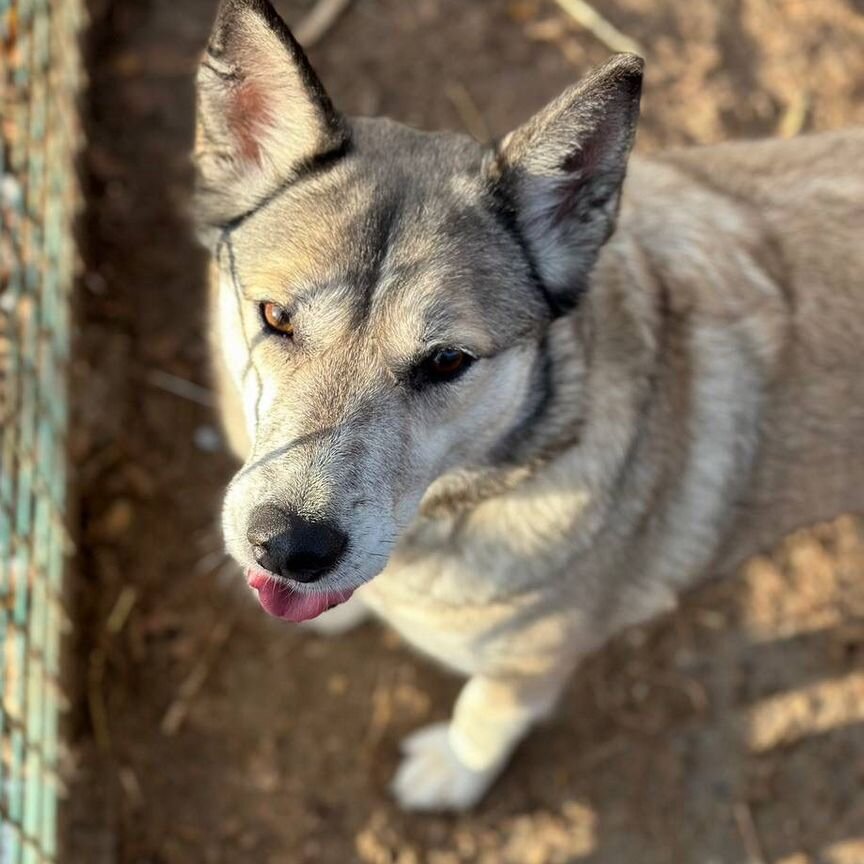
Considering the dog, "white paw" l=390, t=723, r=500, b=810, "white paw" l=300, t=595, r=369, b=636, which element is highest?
the dog

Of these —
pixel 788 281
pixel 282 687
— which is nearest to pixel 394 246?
pixel 788 281

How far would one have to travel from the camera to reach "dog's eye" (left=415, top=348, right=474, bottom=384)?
244 centimetres

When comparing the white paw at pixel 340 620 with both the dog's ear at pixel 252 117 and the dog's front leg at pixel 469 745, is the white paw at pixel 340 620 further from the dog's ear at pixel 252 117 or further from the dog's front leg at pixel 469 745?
the dog's ear at pixel 252 117

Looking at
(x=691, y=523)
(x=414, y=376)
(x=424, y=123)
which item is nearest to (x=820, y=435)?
(x=691, y=523)

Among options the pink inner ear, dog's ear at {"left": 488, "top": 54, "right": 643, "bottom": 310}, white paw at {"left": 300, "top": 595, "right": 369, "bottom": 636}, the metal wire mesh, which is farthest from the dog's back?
the metal wire mesh

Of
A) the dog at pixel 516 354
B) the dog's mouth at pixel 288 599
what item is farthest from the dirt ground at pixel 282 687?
the dog's mouth at pixel 288 599

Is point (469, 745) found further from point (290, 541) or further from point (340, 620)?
point (290, 541)

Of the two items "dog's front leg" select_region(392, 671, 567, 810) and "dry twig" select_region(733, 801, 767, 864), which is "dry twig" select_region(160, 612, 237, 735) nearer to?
"dog's front leg" select_region(392, 671, 567, 810)

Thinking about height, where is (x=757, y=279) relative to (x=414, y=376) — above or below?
below

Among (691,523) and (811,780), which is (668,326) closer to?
(691,523)

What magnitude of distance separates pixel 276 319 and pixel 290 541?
1.81 ft

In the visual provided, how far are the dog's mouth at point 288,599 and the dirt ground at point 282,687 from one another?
5.06 feet

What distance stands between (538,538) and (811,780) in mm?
2047

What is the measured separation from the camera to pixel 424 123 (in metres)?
4.84
